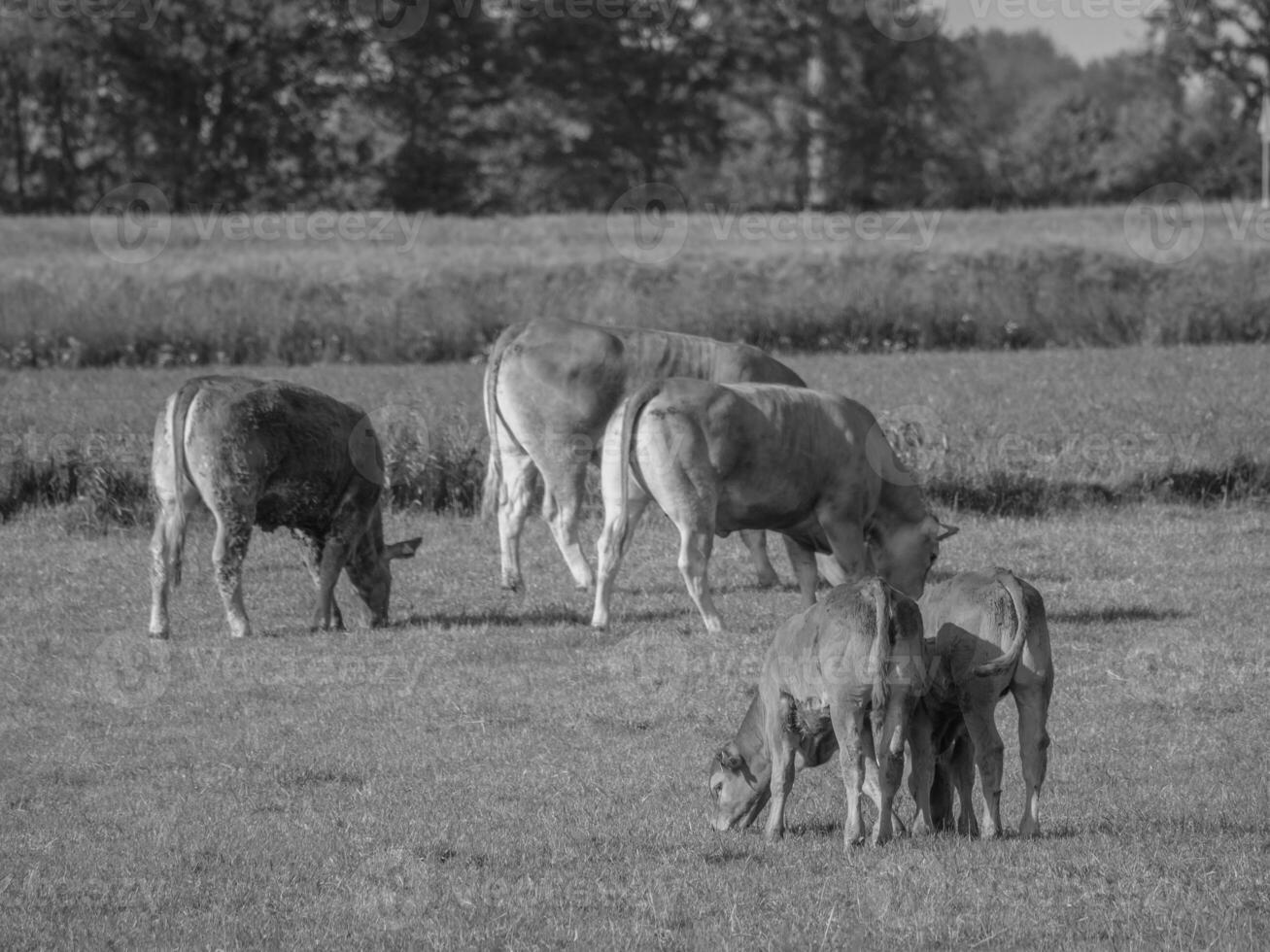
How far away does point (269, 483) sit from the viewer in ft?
48.6

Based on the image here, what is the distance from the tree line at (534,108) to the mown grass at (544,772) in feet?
106

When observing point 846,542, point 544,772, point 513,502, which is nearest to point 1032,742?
point 544,772

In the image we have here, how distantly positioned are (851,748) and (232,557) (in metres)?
6.88

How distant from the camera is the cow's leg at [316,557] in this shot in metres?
15.4

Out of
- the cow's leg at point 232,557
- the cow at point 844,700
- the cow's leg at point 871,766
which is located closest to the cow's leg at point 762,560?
the cow's leg at point 232,557

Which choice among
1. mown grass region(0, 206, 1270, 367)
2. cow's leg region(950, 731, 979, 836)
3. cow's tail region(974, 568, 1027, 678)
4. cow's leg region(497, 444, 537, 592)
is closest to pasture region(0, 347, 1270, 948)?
cow's leg region(497, 444, 537, 592)

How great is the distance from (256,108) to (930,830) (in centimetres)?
4340

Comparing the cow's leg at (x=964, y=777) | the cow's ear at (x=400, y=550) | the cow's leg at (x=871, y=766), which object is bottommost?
the cow's ear at (x=400, y=550)

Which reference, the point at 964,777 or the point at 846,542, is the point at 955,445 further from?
the point at 964,777

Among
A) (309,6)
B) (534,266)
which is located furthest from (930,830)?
(309,6)

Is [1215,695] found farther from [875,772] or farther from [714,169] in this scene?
[714,169]

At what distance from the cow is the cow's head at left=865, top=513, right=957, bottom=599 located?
5.15 m

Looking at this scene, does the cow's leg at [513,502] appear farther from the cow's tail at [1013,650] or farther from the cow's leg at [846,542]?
the cow's tail at [1013,650]

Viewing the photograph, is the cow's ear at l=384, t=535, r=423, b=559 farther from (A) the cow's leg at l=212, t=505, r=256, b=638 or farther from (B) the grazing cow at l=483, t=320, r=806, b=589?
(B) the grazing cow at l=483, t=320, r=806, b=589
